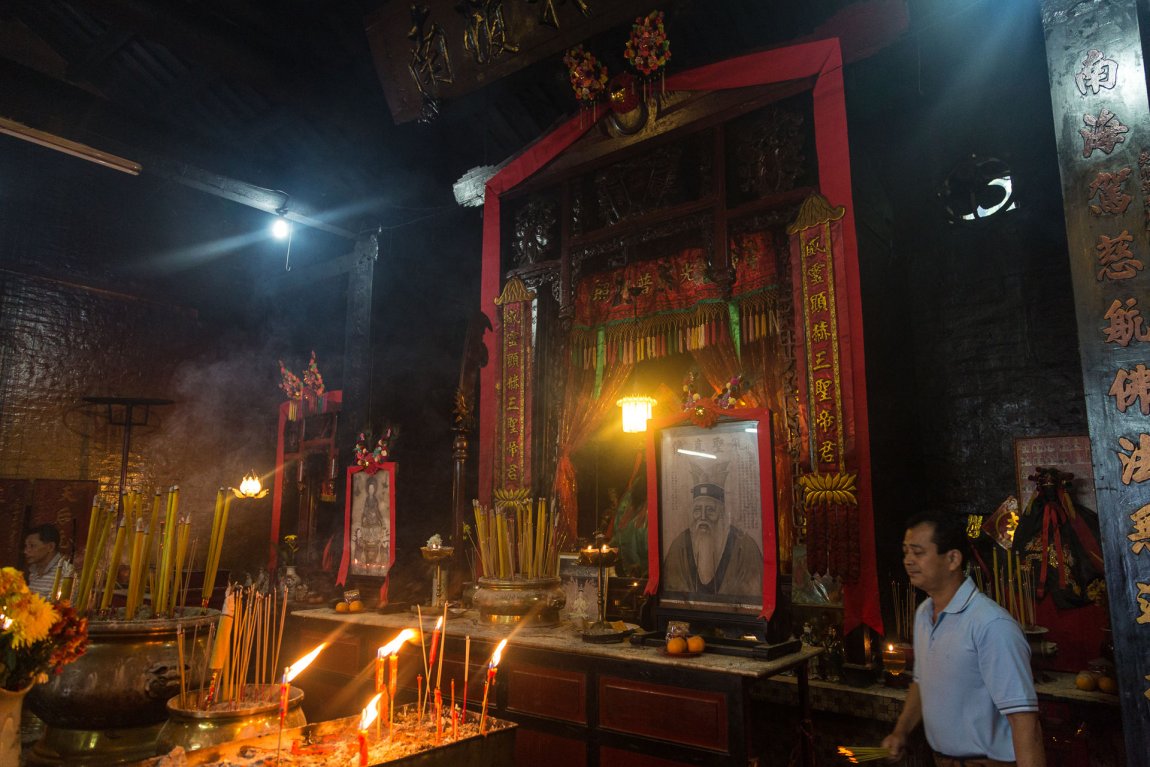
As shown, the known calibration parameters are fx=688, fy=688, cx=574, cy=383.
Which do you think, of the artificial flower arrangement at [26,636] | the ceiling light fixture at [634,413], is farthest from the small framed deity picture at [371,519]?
the artificial flower arrangement at [26,636]

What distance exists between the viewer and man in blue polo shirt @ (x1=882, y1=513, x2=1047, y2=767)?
2000mm

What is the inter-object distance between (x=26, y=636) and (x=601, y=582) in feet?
9.11

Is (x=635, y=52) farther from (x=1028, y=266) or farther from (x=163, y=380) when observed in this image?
(x=163, y=380)

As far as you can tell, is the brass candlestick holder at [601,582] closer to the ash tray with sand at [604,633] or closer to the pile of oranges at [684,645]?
the ash tray with sand at [604,633]

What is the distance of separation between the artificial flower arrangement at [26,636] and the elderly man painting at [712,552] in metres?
2.75

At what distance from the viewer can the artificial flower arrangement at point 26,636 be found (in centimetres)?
162

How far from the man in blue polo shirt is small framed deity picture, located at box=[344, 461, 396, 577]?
14.5 feet

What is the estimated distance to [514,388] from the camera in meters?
6.31

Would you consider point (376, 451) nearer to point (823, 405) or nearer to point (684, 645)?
point (684, 645)

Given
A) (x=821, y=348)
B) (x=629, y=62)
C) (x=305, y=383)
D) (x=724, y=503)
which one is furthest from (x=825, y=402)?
(x=305, y=383)

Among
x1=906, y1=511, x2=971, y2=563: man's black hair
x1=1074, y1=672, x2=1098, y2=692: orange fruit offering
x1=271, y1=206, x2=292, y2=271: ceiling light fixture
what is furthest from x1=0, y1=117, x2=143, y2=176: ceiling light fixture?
x1=1074, y1=672, x2=1098, y2=692: orange fruit offering

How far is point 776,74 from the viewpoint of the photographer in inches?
200

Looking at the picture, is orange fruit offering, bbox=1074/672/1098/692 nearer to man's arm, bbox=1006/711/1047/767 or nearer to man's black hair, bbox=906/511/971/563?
man's black hair, bbox=906/511/971/563

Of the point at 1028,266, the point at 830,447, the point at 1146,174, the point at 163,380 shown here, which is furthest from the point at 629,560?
the point at 163,380
